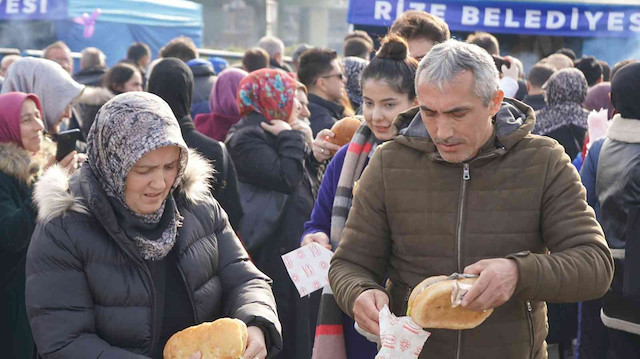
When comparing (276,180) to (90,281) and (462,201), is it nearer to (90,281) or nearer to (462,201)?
(90,281)

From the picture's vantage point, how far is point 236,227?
5.84 meters

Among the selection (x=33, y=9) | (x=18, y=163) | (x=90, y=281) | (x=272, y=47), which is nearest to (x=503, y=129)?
(x=90, y=281)

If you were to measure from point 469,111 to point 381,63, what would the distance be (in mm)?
1120

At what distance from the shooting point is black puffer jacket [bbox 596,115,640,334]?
4.83 meters

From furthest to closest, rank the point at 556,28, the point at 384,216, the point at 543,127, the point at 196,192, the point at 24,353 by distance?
the point at 556,28 < the point at 543,127 < the point at 24,353 < the point at 196,192 < the point at 384,216

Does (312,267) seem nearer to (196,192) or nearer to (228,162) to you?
(196,192)

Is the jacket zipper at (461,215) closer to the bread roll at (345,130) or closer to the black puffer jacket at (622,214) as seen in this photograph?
the bread roll at (345,130)

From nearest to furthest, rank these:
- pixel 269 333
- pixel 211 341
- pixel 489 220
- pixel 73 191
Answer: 1. pixel 489 220
2. pixel 211 341
3. pixel 73 191
4. pixel 269 333

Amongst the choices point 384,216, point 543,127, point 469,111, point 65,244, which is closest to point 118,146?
point 65,244

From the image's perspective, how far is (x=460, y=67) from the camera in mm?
2945

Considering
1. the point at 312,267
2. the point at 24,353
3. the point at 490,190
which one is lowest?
the point at 24,353

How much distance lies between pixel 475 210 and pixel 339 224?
109 cm

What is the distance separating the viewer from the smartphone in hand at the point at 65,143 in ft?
16.2

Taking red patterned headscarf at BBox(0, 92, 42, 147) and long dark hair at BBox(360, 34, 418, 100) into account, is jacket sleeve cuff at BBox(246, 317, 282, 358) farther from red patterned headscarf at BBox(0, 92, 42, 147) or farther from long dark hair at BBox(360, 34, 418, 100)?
red patterned headscarf at BBox(0, 92, 42, 147)
